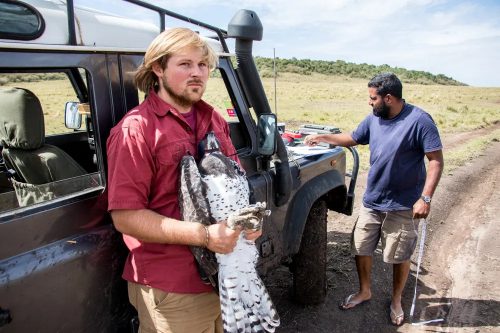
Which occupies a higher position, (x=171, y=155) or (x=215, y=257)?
(x=171, y=155)

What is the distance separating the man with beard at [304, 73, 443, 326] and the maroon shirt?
203 cm

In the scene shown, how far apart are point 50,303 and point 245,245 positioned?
0.79 meters

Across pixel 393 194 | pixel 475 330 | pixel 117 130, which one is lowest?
pixel 475 330

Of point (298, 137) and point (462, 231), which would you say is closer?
point (298, 137)

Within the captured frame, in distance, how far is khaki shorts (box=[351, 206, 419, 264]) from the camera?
137 inches

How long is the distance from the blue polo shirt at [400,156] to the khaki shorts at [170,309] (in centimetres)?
204

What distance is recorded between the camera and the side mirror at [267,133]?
8.10ft

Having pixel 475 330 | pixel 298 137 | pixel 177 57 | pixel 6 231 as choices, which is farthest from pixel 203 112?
pixel 475 330

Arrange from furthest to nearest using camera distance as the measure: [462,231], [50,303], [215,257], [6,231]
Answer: [462,231] < [215,257] < [50,303] < [6,231]

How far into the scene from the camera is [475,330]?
3.38 metres

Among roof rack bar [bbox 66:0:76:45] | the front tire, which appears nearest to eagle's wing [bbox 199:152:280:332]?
roof rack bar [bbox 66:0:76:45]

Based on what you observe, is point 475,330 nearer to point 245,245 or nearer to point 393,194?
point 393,194

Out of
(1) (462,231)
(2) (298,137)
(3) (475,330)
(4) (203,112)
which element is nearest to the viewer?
(4) (203,112)

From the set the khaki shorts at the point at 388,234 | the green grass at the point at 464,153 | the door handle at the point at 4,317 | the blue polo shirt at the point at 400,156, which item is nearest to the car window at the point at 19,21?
the door handle at the point at 4,317
